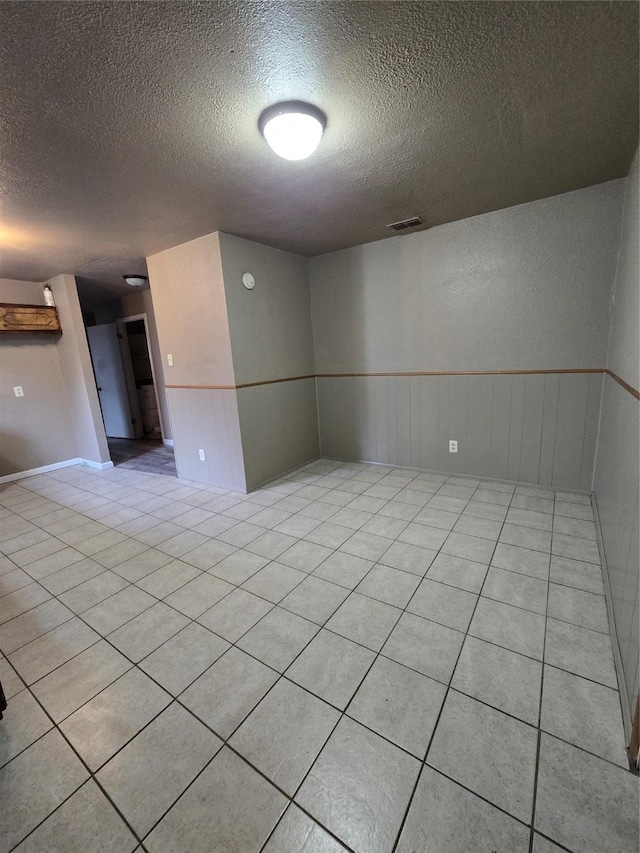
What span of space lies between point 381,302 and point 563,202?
1.56 metres

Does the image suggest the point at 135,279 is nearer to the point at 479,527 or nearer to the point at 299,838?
the point at 479,527

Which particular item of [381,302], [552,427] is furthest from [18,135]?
[552,427]

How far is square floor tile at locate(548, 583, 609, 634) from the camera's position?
5.33 feet

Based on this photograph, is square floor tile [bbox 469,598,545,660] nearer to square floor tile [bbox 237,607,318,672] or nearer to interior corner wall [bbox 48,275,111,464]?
square floor tile [bbox 237,607,318,672]

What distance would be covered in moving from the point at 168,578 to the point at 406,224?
3.24 m

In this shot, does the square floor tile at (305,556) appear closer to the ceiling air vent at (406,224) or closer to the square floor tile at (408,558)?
the square floor tile at (408,558)

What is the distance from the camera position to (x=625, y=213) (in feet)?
7.58

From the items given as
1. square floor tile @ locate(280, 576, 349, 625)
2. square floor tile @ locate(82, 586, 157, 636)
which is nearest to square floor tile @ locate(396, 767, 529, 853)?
square floor tile @ locate(280, 576, 349, 625)

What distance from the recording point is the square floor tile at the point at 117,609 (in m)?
1.79

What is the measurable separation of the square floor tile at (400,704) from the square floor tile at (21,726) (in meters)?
1.16

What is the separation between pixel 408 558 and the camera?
86.0 inches

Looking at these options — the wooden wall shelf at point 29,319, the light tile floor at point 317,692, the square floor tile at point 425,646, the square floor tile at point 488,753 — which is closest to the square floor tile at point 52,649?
the light tile floor at point 317,692

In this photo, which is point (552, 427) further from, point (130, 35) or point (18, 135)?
point (18, 135)

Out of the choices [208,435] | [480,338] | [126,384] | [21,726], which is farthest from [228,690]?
[126,384]
